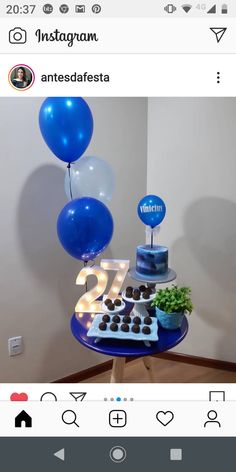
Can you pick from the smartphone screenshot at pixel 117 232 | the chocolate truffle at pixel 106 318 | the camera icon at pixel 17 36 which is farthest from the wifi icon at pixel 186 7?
the chocolate truffle at pixel 106 318

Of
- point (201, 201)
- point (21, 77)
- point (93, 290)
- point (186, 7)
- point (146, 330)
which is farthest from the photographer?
point (201, 201)

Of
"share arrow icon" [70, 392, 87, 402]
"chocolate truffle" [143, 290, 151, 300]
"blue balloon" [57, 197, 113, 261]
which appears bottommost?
"chocolate truffle" [143, 290, 151, 300]

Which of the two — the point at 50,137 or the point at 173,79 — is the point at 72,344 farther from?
the point at 173,79

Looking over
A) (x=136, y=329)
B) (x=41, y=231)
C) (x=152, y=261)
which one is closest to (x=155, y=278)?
(x=152, y=261)

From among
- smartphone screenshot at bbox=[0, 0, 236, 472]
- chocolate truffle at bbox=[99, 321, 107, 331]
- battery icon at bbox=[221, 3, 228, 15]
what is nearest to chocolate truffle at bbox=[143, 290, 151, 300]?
smartphone screenshot at bbox=[0, 0, 236, 472]

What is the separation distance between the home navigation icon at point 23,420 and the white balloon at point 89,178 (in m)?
0.97

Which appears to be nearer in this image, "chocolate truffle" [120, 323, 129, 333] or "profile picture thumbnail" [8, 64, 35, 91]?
"profile picture thumbnail" [8, 64, 35, 91]

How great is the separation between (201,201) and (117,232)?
20.7 inches

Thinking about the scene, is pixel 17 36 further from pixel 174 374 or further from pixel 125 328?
pixel 174 374

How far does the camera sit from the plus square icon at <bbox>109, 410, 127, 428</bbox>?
2.09 ft

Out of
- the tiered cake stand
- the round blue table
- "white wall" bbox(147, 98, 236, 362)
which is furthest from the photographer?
"white wall" bbox(147, 98, 236, 362)

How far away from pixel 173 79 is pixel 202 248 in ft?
4.85

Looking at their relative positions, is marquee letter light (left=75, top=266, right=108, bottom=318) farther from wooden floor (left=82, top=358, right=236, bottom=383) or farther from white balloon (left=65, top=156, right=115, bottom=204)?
wooden floor (left=82, top=358, right=236, bottom=383)

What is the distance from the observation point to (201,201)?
207 cm
